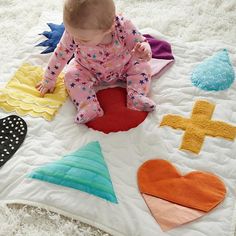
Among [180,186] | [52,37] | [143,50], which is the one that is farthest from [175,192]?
[52,37]

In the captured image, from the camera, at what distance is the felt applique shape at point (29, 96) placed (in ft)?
3.75

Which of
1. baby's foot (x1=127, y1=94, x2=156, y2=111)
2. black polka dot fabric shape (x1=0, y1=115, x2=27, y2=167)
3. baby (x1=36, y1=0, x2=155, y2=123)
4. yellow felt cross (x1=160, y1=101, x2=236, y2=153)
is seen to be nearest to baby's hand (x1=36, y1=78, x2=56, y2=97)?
baby (x1=36, y1=0, x2=155, y2=123)

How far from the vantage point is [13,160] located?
1.04m

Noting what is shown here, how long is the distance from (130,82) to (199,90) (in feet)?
0.63

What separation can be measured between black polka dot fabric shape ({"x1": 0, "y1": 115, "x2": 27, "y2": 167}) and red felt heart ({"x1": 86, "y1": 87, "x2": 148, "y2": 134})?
0.57 feet

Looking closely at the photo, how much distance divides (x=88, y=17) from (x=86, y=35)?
0.05m

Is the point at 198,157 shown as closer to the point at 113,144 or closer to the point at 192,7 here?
the point at 113,144

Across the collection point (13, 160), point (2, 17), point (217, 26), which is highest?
point (217, 26)

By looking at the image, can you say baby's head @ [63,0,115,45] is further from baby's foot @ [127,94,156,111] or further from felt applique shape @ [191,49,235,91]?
felt applique shape @ [191,49,235,91]

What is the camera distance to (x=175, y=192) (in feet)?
3.13

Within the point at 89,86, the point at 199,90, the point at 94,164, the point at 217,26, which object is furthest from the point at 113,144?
the point at 217,26

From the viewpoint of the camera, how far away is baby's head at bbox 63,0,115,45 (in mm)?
970

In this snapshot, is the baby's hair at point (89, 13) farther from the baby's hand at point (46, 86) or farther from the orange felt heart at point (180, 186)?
the orange felt heart at point (180, 186)

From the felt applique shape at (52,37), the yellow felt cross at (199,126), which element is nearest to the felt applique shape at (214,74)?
the yellow felt cross at (199,126)
